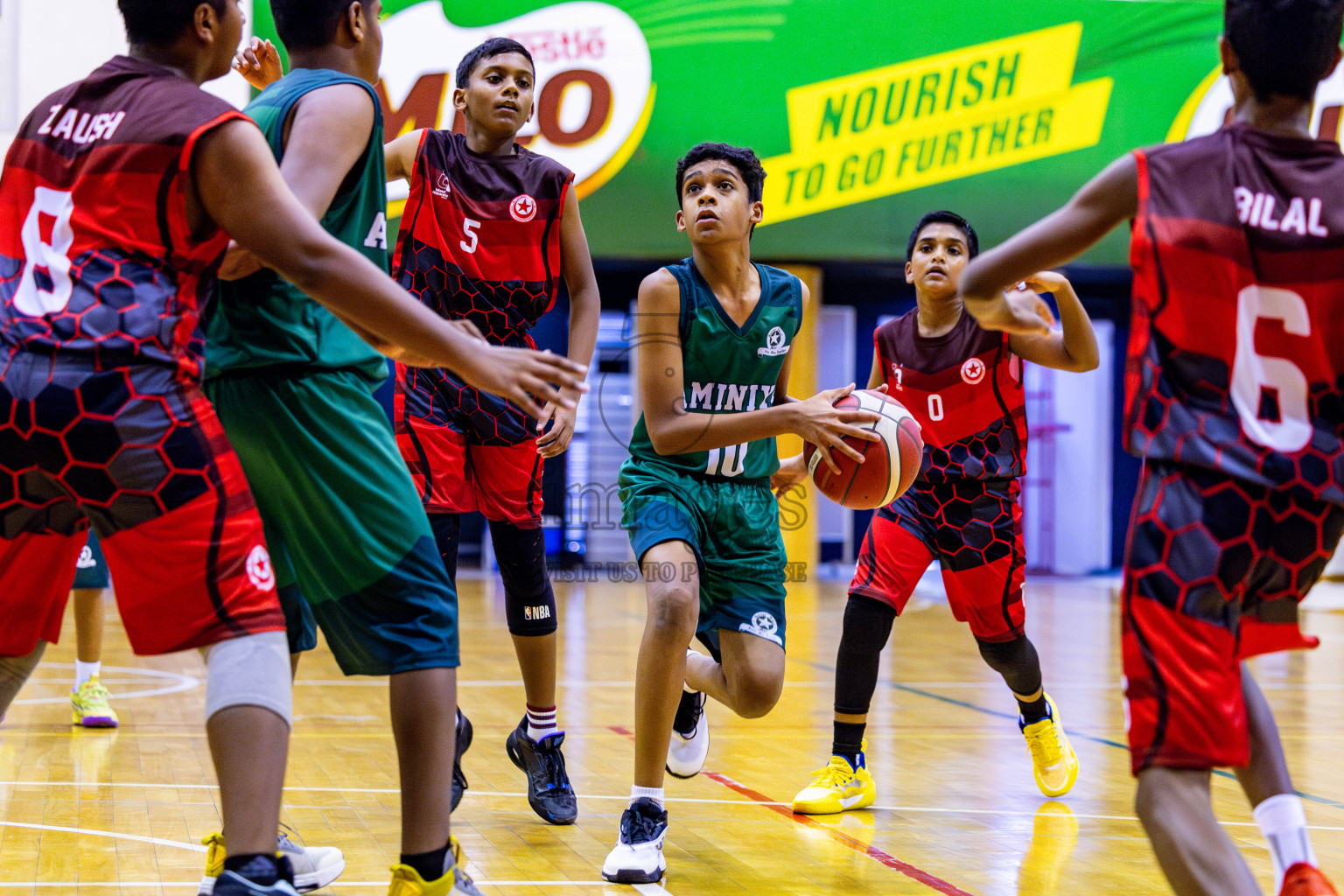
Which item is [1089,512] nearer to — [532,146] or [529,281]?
[532,146]

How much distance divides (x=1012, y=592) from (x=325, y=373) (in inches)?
107

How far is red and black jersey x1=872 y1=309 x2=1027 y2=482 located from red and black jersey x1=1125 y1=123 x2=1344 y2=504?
2346 mm

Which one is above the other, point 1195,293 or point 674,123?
point 674,123

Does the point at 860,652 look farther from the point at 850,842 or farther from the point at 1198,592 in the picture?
the point at 1198,592

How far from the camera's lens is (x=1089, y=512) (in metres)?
16.9

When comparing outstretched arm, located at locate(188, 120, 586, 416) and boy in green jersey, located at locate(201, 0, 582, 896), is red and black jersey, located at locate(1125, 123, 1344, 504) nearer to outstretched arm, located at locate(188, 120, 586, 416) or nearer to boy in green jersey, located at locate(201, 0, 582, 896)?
outstretched arm, located at locate(188, 120, 586, 416)

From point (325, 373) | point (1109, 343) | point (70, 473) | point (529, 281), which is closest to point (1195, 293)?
point (325, 373)

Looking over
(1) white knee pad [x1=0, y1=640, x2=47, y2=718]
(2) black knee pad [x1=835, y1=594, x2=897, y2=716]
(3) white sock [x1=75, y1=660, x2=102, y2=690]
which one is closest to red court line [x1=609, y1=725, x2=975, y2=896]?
(2) black knee pad [x1=835, y1=594, x2=897, y2=716]

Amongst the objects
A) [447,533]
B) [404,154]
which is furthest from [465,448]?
[404,154]

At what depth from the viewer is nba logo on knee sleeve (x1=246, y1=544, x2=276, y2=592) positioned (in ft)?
A: 7.04

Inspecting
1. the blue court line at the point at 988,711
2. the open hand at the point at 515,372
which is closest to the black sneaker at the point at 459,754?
the open hand at the point at 515,372

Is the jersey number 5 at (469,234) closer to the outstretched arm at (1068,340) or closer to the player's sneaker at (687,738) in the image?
the player's sneaker at (687,738)

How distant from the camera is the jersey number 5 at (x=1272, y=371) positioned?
2.14 meters

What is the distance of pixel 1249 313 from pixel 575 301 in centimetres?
227
